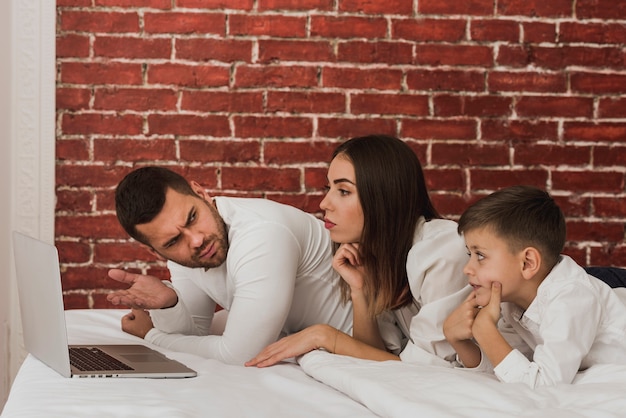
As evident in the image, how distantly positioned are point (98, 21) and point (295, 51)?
69 centimetres

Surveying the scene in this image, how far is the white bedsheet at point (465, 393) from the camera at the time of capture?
145 centimetres

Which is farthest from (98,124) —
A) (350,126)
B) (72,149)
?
(350,126)

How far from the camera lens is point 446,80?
10.3 feet

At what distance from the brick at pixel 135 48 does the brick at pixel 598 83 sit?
146 cm

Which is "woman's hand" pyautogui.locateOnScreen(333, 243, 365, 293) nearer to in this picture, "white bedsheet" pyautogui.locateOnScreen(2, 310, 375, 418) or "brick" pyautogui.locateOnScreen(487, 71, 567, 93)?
"white bedsheet" pyautogui.locateOnScreen(2, 310, 375, 418)

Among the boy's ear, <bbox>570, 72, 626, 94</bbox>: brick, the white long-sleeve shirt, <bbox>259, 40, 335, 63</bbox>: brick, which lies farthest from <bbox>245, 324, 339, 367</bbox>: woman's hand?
<bbox>570, 72, 626, 94</bbox>: brick

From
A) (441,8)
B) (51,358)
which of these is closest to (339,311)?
(51,358)

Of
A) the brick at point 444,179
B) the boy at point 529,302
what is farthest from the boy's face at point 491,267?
the brick at point 444,179

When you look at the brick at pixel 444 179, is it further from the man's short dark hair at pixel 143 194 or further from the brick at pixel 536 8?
the man's short dark hair at pixel 143 194

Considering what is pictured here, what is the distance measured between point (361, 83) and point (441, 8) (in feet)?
1.28

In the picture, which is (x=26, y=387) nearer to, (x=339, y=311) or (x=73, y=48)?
(x=339, y=311)

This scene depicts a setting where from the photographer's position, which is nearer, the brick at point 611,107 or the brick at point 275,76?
the brick at point 275,76

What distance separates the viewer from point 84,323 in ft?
8.09

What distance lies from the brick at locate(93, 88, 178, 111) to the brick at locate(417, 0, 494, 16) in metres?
0.93
